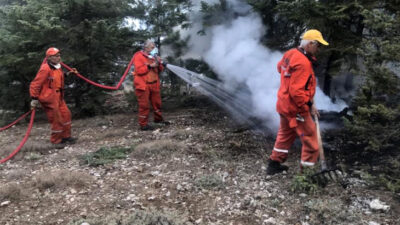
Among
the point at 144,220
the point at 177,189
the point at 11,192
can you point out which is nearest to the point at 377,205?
the point at 177,189

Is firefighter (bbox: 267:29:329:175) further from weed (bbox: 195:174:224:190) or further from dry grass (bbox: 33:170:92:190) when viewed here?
dry grass (bbox: 33:170:92:190)

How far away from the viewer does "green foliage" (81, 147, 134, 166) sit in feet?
19.6

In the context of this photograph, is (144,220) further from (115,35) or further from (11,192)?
(115,35)

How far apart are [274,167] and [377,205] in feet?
4.97

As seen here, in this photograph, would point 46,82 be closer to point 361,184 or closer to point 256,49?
point 256,49

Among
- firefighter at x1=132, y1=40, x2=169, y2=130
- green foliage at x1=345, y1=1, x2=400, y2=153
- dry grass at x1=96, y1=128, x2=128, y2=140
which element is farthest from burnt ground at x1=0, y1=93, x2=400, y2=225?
firefighter at x1=132, y1=40, x2=169, y2=130

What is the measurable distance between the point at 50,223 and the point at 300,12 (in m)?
5.29

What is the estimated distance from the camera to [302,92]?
446 cm

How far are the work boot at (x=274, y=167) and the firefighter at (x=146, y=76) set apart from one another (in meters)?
3.81

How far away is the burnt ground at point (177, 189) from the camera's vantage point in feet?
13.4

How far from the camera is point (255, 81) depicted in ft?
24.7

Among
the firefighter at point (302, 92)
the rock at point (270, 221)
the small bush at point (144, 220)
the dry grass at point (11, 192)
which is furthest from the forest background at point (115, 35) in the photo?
the dry grass at point (11, 192)

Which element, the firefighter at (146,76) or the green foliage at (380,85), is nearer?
the green foliage at (380,85)

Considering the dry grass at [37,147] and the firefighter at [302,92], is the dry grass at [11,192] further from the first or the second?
the firefighter at [302,92]
